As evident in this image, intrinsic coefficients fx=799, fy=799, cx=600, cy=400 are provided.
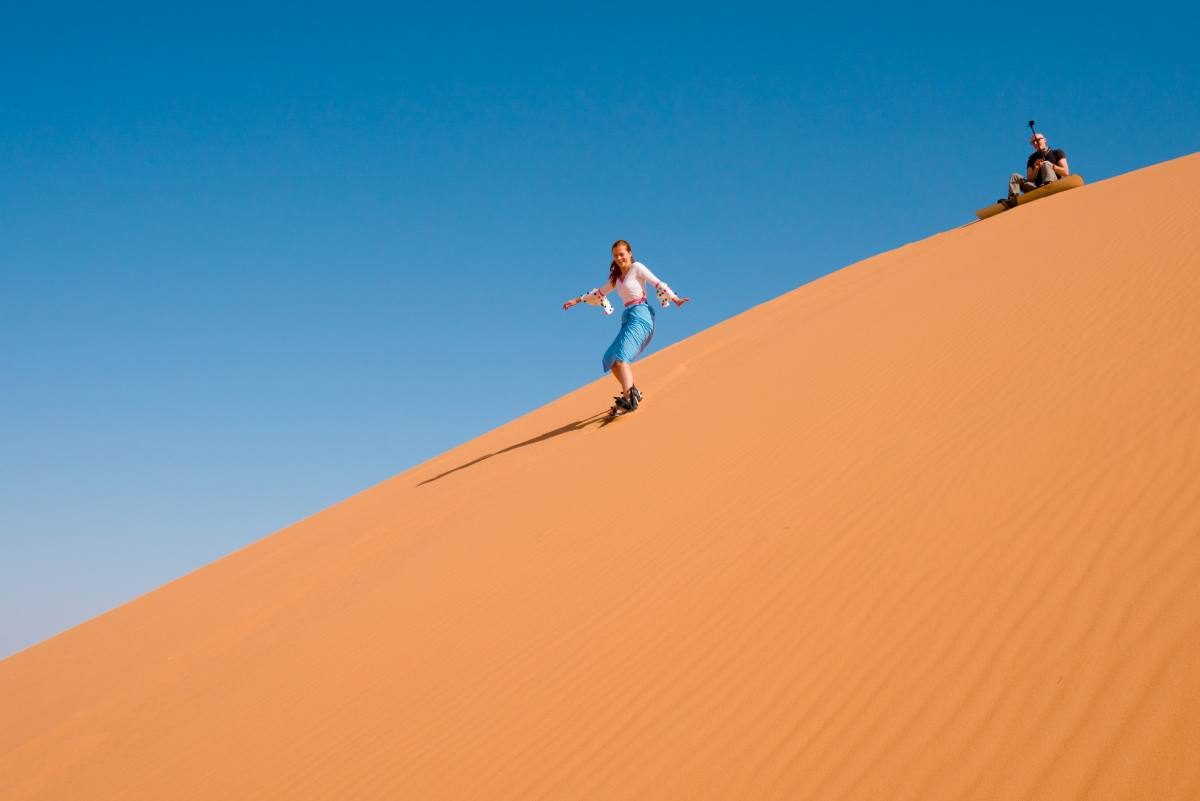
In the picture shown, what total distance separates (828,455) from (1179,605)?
2.84 m

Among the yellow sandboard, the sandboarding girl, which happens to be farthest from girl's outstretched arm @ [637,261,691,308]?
the yellow sandboard

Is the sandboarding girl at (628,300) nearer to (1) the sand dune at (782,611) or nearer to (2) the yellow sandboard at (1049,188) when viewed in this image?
(1) the sand dune at (782,611)

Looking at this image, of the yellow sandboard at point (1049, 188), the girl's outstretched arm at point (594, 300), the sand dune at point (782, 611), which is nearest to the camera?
the sand dune at point (782, 611)

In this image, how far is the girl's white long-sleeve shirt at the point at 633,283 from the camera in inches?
328

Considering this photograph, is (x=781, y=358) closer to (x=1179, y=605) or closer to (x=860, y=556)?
(x=860, y=556)

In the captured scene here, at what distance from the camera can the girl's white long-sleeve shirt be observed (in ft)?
27.3

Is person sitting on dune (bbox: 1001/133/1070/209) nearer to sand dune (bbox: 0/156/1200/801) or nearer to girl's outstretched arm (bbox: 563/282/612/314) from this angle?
sand dune (bbox: 0/156/1200/801)

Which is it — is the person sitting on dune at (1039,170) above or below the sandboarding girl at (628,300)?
above

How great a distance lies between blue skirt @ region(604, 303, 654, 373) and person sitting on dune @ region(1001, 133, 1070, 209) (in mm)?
10318

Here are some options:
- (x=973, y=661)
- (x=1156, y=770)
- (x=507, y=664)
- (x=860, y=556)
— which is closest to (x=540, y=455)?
(x=507, y=664)

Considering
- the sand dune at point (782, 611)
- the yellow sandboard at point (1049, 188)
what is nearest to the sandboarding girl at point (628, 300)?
the sand dune at point (782, 611)

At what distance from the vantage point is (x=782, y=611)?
12.5ft

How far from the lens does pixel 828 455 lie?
562 centimetres

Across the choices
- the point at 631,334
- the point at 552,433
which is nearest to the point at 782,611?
the point at 631,334
